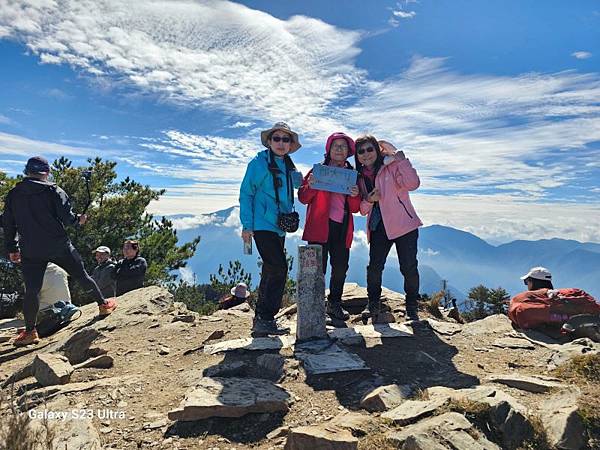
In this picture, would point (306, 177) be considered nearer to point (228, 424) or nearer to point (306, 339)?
point (306, 339)

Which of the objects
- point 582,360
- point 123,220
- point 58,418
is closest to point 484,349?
point 582,360

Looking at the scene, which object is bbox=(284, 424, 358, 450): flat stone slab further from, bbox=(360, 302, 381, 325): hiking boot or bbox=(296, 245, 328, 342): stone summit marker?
bbox=(360, 302, 381, 325): hiking boot

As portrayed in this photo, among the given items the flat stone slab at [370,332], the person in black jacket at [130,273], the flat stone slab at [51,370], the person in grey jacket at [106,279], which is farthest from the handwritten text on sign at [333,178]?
the person in grey jacket at [106,279]

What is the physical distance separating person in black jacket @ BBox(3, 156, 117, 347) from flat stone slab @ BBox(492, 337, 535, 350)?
6986 mm

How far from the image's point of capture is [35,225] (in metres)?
6.70

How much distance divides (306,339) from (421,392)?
2021 mm

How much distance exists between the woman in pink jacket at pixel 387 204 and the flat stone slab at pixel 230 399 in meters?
3.09

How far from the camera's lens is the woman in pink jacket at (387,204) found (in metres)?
6.45

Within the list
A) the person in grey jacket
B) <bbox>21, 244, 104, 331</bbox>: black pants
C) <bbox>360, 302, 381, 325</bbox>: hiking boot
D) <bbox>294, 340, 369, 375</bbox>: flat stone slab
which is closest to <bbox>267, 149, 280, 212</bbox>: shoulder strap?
<bbox>294, 340, 369, 375</bbox>: flat stone slab

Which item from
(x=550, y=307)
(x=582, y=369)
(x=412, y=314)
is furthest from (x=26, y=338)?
(x=550, y=307)

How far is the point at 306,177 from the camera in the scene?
644 centimetres

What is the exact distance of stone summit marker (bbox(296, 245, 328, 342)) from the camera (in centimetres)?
581

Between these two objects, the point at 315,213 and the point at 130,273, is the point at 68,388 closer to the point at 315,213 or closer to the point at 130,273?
the point at 315,213

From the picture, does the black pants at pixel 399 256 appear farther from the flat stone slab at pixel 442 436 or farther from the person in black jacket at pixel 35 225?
the person in black jacket at pixel 35 225
